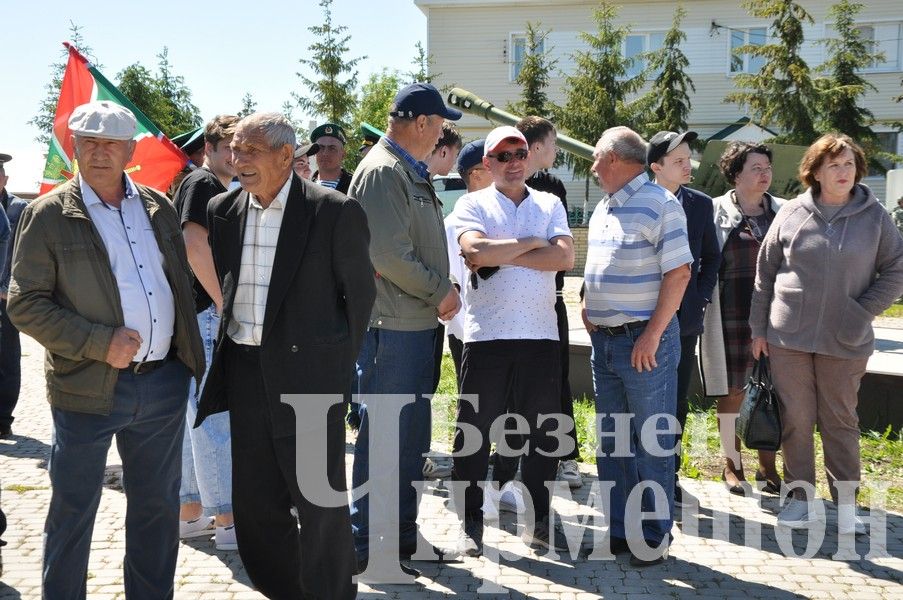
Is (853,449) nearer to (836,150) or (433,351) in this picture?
(836,150)

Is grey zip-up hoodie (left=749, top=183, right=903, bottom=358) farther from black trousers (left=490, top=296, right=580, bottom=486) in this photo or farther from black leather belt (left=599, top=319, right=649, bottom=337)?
black trousers (left=490, top=296, right=580, bottom=486)

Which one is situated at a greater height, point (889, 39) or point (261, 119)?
point (889, 39)

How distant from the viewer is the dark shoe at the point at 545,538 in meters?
4.60

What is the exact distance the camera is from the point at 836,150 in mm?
4684

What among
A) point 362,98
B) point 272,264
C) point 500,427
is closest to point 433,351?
point 500,427

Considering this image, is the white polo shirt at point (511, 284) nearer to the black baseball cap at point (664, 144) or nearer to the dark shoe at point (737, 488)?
the black baseball cap at point (664, 144)

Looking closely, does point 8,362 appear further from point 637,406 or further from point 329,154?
point 637,406

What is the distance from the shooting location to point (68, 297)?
324 cm

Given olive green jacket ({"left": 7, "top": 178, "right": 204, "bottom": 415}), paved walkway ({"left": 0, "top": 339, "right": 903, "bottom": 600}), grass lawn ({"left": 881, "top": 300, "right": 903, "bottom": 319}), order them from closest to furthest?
1. olive green jacket ({"left": 7, "top": 178, "right": 204, "bottom": 415})
2. paved walkway ({"left": 0, "top": 339, "right": 903, "bottom": 600})
3. grass lawn ({"left": 881, "top": 300, "right": 903, "bottom": 319})

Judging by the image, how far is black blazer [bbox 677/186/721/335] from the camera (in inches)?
200

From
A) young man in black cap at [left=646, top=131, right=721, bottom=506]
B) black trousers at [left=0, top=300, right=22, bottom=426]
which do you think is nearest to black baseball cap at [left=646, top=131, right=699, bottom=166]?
young man in black cap at [left=646, top=131, right=721, bottom=506]

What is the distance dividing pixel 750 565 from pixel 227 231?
10.00ft

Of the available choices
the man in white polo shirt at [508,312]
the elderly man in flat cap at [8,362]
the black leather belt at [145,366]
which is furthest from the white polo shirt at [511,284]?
the elderly man in flat cap at [8,362]

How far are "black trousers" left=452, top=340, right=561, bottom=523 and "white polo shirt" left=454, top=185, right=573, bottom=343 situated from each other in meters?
0.07
